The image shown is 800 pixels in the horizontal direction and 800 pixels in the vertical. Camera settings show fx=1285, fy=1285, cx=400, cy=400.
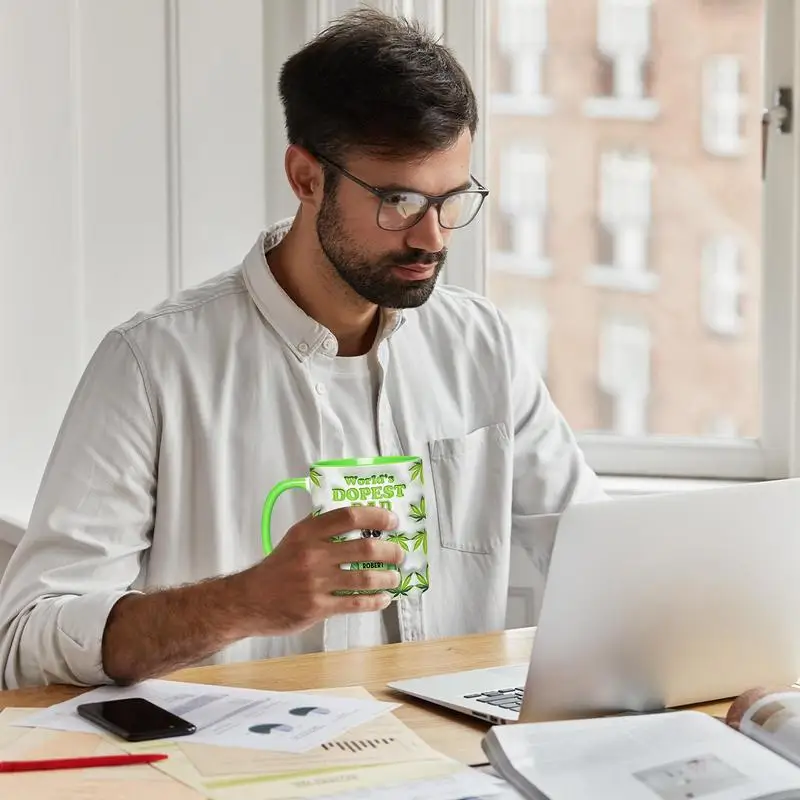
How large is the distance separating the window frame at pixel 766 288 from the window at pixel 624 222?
0.24 metres

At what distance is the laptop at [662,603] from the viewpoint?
1.15 m

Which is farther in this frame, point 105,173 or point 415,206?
point 105,173

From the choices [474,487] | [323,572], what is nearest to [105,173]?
[474,487]

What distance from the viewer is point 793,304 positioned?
2.53 m

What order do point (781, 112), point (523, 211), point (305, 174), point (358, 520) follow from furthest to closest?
point (523, 211), point (781, 112), point (305, 174), point (358, 520)

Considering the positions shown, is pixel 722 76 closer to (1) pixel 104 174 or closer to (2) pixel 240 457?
(1) pixel 104 174

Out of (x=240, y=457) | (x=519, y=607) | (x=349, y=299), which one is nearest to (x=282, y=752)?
(x=240, y=457)

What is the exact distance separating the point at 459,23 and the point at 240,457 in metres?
1.30

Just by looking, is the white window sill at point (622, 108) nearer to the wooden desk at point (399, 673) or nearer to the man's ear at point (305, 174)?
the man's ear at point (305, 174)

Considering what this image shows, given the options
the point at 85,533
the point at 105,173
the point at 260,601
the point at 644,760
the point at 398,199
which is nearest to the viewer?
the point at 644,760

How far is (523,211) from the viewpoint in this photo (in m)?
2.75

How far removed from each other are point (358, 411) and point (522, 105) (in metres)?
1.14

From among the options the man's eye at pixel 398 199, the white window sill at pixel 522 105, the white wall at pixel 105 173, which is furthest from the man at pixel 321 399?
the white window sill at pixel 522 105

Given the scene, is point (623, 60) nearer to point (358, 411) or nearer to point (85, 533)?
point (358, 411)
